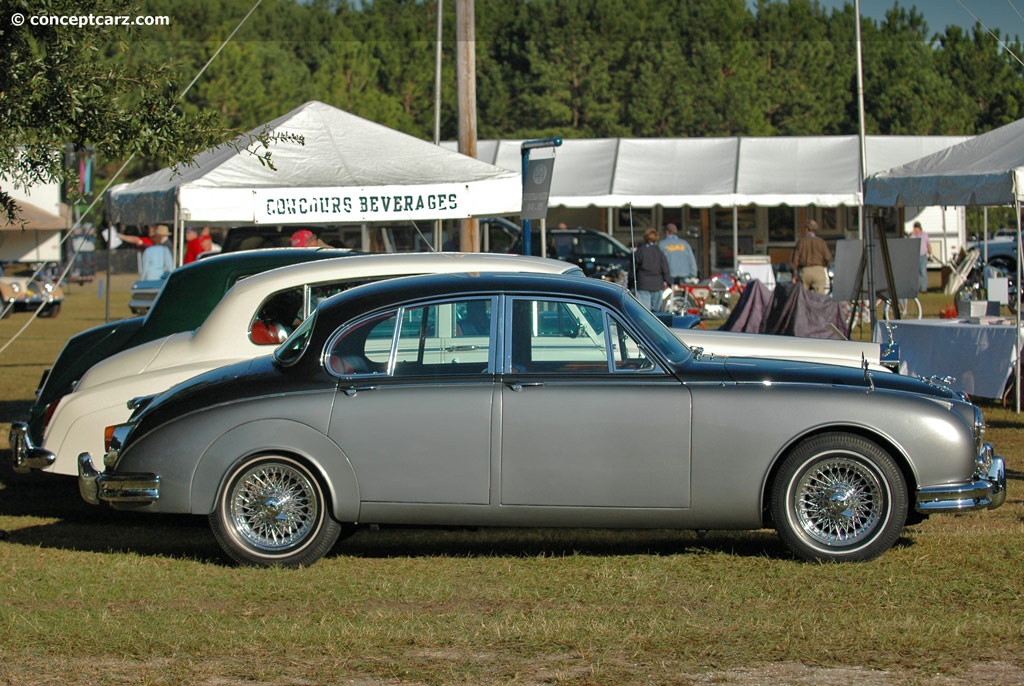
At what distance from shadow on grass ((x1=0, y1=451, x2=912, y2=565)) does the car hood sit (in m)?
1.73

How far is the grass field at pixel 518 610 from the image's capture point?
530 cm

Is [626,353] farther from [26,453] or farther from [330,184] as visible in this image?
[330,184]

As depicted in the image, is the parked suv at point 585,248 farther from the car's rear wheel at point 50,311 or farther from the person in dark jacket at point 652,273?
the car's rear wheel at point 50,311

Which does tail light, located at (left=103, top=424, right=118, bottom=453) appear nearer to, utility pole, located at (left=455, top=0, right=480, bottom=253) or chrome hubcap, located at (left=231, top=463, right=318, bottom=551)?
chrome hubcap, located at (left=231, top=463, right=318, bottom=551)

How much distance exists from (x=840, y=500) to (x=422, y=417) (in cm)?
223

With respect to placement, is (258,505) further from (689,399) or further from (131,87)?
(131,87)

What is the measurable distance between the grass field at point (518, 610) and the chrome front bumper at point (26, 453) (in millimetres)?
443

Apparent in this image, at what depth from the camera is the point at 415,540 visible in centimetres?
805

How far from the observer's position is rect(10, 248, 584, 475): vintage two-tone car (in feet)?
28.2

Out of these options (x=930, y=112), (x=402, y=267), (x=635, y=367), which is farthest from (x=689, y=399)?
(x=930, y=112)

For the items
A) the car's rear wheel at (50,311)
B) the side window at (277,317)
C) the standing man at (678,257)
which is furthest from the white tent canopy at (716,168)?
the side window at (277,317)

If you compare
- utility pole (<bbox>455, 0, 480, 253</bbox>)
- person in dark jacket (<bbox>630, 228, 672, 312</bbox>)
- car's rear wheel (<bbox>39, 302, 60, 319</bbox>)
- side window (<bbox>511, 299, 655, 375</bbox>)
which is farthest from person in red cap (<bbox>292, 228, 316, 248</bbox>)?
car's rear wheel (<bbox>39, 302, 60, 319</bbox>)

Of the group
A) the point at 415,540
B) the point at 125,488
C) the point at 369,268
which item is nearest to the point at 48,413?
the point at 125,488

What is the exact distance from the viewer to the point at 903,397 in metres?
6.89
